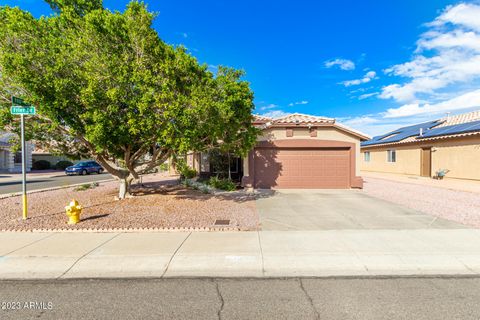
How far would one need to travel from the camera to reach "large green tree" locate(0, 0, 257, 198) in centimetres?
711

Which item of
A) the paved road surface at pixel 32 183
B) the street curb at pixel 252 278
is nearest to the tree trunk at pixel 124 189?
the street curb at pixel 252 278

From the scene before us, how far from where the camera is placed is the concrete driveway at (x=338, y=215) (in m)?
7.03

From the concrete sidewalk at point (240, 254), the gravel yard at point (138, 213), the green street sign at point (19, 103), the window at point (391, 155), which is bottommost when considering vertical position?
the concrete sidewalk at point (240, 254)

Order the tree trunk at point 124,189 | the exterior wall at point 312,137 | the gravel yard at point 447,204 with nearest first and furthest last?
the gravel yard at point 447,204, the tree trunk at point 124,189, the exterior wall at point 312,137

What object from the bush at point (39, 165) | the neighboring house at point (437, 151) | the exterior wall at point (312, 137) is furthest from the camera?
the bush at point (39, 165)

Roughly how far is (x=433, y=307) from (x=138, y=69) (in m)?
8.66

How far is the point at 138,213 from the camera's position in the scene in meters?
8.38

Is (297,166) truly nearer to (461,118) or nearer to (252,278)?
(252,278)

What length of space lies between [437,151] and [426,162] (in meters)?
1.60

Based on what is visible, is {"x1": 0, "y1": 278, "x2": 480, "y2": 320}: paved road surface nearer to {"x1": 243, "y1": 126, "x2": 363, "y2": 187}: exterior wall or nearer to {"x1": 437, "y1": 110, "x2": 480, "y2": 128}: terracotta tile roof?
{"x1": 243, "y1": 126, "x2": 363, "y2": 187}: exterior wall

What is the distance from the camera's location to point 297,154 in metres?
14.6

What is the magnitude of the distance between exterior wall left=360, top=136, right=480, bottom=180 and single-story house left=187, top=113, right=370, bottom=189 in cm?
822

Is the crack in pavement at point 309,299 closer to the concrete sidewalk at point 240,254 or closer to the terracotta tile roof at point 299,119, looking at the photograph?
the concrete sidewalk at point 240,254

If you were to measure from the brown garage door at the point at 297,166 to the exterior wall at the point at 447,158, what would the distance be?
9220mm
